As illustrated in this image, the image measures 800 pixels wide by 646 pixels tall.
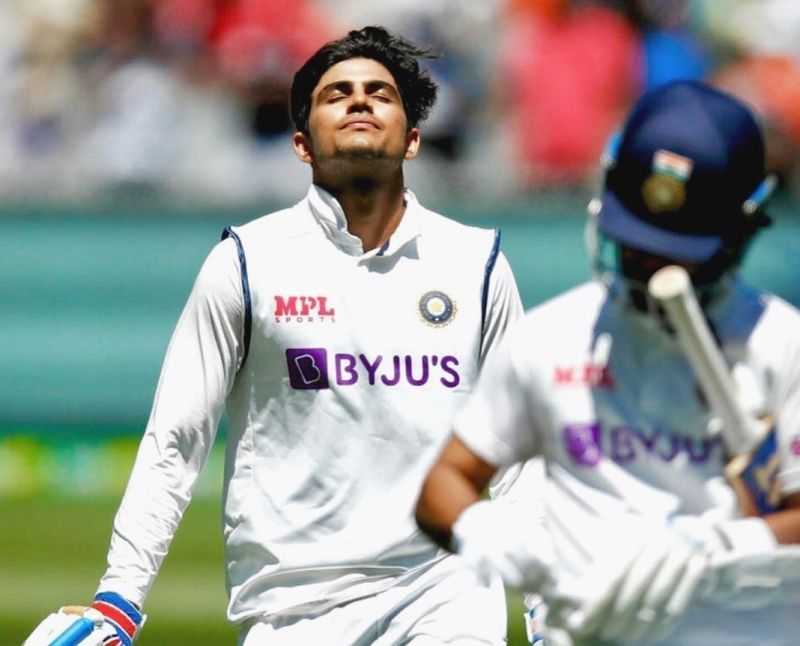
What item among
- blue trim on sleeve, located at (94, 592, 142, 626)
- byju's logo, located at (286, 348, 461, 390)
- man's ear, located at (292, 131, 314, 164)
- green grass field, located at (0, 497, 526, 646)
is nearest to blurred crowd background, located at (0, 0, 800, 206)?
green grass field, located at (0, 497, 526, 646)

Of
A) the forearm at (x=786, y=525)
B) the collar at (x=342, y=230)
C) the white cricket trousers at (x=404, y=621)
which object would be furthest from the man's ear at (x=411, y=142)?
the forearm at (x=786, y=525)

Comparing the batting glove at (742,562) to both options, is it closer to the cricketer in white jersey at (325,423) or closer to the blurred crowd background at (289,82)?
the cricketer in white jersey at (325,423)

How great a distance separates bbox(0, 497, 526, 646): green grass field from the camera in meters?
8.21

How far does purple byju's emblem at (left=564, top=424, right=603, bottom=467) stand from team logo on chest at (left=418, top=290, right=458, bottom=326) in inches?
56.3

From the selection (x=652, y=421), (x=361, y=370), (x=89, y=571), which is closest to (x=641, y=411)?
(x=652, y=421)

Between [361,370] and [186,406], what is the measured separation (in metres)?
0.41

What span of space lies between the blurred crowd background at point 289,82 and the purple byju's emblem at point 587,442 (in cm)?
767

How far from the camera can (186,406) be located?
452cm

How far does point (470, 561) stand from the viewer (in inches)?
126

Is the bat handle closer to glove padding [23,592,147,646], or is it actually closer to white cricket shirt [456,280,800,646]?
glove padding [23,592,147,646]

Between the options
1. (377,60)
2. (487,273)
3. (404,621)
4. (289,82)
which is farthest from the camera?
(289,82)

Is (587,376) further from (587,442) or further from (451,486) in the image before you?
(451,486)

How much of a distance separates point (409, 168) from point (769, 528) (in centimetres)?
819

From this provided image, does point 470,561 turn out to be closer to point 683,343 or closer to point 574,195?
point 683,343
